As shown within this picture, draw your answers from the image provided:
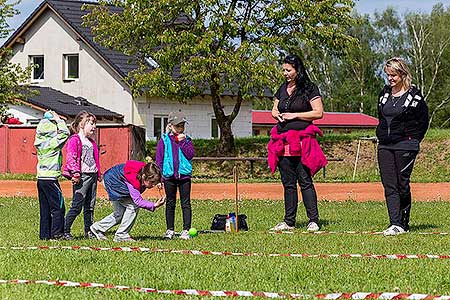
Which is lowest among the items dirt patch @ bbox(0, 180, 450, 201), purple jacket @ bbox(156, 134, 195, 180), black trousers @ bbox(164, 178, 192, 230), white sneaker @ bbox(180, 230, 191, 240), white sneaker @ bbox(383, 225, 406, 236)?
dirt patch @ bbox(0, 180, 450, 201)

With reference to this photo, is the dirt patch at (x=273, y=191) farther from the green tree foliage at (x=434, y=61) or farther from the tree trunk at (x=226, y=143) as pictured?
the green tree foliage at (x=434, y=61)

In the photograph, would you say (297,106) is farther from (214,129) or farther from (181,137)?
(214,129)

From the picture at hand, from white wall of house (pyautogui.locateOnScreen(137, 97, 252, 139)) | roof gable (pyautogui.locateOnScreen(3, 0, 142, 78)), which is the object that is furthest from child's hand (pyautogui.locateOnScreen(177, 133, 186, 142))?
white wall of house (pyautogui.locateOnScreen(137, 97, 252, 139))

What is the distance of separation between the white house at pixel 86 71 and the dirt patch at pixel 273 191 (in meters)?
15.6

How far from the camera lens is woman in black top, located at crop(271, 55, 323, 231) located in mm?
12039

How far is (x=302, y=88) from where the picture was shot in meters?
12.2

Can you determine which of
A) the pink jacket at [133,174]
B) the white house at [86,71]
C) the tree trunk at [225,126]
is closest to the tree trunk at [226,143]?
the tree trunk at [225,126]

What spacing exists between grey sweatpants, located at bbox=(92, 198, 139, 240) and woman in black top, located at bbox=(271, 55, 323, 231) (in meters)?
2.21

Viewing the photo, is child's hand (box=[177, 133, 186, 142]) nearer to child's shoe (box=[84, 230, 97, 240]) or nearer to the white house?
child's shoe (box=[84, 230, 97, 240])

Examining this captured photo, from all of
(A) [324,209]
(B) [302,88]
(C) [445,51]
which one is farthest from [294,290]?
(C) [445,51]

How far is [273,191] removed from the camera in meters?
22.0

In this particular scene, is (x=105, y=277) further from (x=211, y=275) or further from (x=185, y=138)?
(x=185, y=138)

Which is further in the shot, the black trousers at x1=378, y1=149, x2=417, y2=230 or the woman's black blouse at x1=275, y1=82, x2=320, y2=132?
the woman's black blouse at x1=275, y1=82, x2=320, y2=132

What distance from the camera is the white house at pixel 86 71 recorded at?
4144 centimetres
